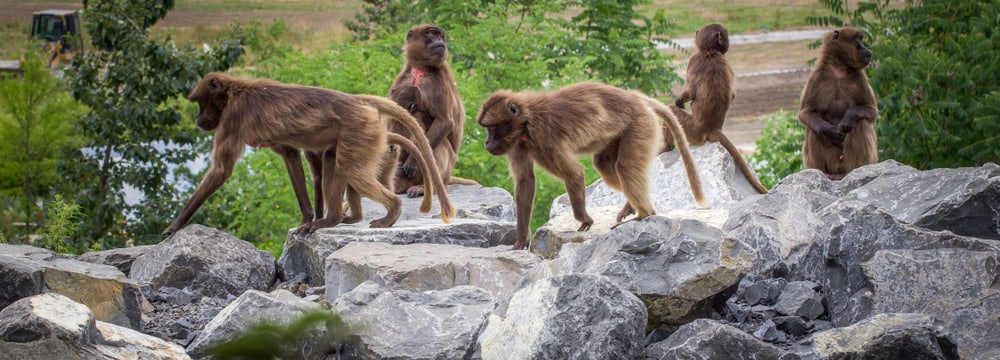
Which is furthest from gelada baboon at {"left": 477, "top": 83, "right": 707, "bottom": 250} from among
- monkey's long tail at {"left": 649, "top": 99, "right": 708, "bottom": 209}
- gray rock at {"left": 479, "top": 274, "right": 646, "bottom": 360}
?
gray rock at {"left": 479, "top": 274, "right": 646, "bottom": 360}

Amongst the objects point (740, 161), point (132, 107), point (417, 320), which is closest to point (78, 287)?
point (417, 320)

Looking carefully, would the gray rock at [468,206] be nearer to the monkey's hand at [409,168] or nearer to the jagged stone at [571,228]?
the monkey's hand at [409,168]

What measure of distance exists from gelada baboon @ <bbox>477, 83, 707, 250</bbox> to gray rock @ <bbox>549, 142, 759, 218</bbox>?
5.38 ft

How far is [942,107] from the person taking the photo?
10852 mm

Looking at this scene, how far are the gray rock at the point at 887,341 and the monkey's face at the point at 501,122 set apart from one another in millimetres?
2466

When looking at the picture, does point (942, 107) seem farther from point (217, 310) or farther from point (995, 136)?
point (217, 310)

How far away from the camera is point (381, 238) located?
22.4 feet

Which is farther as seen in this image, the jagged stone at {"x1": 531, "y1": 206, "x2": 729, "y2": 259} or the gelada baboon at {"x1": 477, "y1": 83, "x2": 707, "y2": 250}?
the jagged stone at {"x1": 531, "y1": 206, "x2": 729, "y2": 259}

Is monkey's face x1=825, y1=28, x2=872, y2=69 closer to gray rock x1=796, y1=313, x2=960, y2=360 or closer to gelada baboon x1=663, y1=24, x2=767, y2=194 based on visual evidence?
gelada baboon x1=663, y1=24, x2=767, y2=194

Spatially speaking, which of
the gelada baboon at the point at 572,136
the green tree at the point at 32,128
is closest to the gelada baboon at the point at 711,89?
the gelada baboon at the point at 572,136

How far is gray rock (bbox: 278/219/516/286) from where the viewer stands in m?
6.77

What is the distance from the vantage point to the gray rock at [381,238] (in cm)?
677

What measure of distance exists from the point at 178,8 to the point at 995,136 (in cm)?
1554

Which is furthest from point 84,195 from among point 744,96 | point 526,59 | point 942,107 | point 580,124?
point 744,96
